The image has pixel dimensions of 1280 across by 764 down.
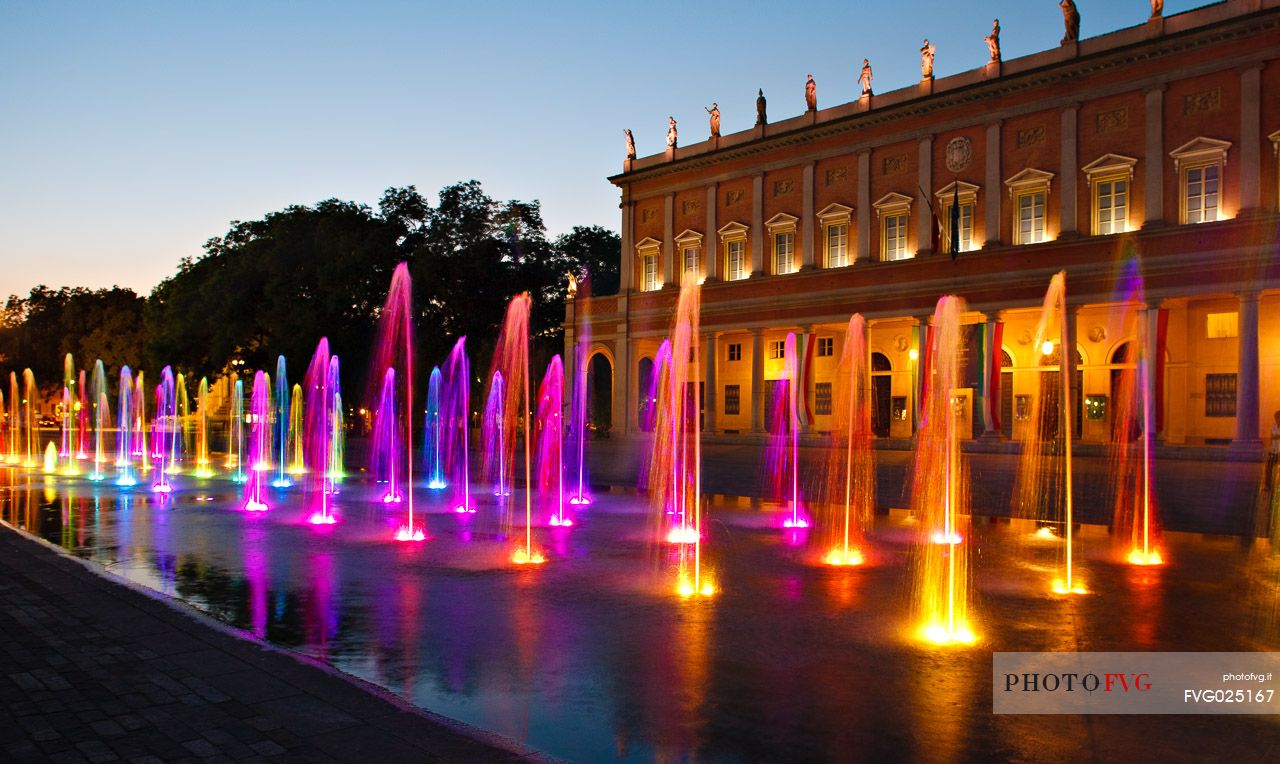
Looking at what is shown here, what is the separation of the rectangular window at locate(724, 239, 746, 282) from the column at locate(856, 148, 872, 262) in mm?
6921

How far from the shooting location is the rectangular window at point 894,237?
41.4 meters

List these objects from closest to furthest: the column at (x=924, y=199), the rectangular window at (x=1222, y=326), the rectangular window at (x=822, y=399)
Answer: the rectangular window at (x=1222, y=326)
the column at (x=924, y=199)
the rectangular window at (x=822, y=399)

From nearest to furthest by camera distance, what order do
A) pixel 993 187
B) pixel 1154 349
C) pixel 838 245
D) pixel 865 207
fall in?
pixel 1154 349
pixel 993 187
pixel 865 207
pixel 838 245

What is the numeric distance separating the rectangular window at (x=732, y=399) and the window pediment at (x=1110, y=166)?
1994 centimetres

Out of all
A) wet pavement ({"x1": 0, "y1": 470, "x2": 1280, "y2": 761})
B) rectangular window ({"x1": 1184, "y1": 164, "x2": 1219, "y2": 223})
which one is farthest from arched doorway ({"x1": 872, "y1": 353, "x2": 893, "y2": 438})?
wet pavement ({"x1": 0, "y1": 470, "x2": 1280, "y2": 761})

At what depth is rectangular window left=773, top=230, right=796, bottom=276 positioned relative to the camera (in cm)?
4550

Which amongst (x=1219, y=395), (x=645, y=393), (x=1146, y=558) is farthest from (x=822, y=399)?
(x=1146, y=558)

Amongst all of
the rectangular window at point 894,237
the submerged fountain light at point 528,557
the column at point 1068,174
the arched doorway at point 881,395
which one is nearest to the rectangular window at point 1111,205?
the column at point 1068,174

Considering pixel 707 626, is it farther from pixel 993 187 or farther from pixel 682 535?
pixel 993 187

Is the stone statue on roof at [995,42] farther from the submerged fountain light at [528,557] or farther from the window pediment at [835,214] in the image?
the submerged fountain light at [528,557]

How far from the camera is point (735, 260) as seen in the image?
48.0 meters

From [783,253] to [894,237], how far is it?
20.0ft

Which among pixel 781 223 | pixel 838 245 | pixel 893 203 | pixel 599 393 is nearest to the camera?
pixel 893 203

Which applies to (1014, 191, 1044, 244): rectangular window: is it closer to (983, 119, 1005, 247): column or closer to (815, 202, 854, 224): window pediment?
(983, 119, 1005, 247): column
